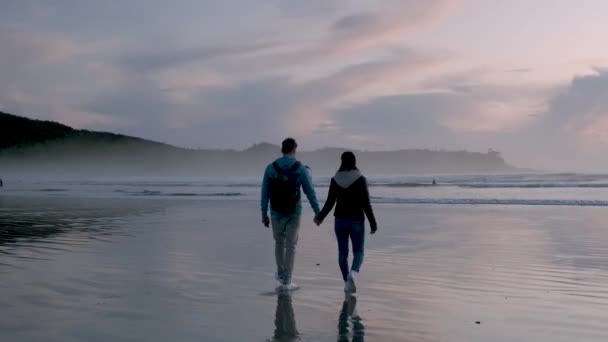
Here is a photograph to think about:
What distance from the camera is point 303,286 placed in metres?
8.95

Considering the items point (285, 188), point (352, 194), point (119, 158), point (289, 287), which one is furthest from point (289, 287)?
point (119, 158)

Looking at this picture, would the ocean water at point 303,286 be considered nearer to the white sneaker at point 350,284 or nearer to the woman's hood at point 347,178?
the white sneaker at point 350,284

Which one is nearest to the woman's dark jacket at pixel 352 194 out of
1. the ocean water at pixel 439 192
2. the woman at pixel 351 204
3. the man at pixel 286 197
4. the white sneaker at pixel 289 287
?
the woman at pixel 351 204

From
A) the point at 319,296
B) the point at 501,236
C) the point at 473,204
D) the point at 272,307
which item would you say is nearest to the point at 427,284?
the point at 319,296

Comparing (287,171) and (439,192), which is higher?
(287,171)

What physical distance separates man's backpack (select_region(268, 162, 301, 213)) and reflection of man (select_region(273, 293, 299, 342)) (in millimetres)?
1361

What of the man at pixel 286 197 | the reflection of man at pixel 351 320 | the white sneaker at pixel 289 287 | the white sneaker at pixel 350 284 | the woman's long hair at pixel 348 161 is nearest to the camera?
the reflection of man at pixel 351 320

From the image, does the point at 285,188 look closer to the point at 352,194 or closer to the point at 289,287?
the point at 352,194

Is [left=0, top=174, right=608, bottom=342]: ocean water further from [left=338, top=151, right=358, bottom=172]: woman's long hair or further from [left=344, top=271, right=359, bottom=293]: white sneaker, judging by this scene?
[left=338, top=151, right=358, bottom=172]: woman's long hair

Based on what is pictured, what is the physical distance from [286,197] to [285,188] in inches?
5.1

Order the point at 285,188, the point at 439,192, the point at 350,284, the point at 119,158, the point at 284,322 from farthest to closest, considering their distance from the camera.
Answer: the point at 119,158 → the point at 439,192 → the point at 285,188 → the point at 350,284 → the point at 284,322

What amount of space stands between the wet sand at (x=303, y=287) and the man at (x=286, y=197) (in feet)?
1.69

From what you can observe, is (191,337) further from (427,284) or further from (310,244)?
(310,244)

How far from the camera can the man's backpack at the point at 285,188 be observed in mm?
8945
